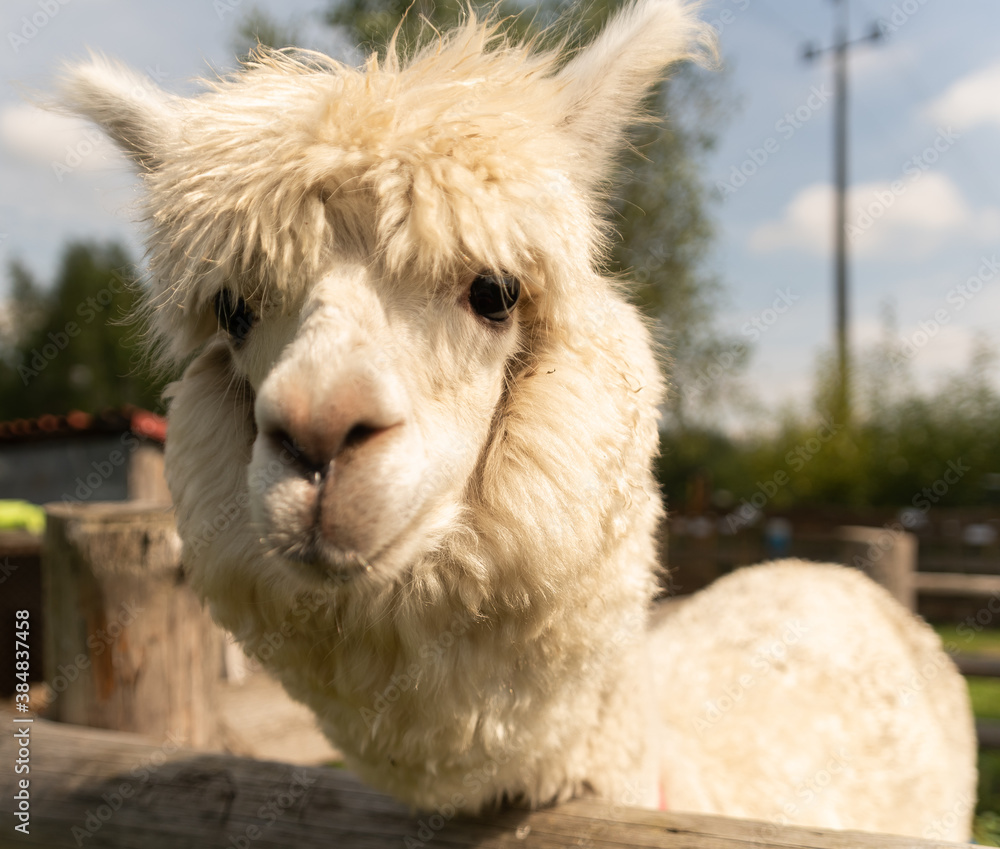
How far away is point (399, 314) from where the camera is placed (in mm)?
1231

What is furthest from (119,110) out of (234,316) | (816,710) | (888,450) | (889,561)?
(888,450)

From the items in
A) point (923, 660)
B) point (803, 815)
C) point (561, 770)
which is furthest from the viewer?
point (923, 660)

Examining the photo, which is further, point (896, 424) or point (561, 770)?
point (896, 424)

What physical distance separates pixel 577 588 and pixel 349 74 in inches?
41.9

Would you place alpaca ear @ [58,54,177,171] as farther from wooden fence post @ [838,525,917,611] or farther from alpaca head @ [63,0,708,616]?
wooden fence post @ [838,525,917,611]

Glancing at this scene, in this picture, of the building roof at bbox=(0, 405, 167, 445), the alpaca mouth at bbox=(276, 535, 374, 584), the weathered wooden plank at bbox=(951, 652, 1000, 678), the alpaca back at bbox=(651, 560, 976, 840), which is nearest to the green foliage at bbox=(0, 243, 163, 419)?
the building roof at bbox=(0, 405, 167, 445)

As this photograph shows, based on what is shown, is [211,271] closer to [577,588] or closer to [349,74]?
[349,74]

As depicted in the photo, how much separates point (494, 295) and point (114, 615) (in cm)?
195

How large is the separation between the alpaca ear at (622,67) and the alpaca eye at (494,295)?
1.23 feet

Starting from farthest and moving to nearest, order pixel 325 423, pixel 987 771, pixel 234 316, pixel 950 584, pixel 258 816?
pixel 950 584 → pixel 987 771 → pixel 258 816 → pixel 234 316 → pixel 325 423

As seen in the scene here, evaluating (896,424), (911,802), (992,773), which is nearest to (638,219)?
(896,424)

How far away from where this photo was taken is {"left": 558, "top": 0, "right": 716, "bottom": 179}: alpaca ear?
1481 millimetres

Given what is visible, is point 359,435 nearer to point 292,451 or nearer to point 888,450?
point 292,451

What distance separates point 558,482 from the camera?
1256mm
